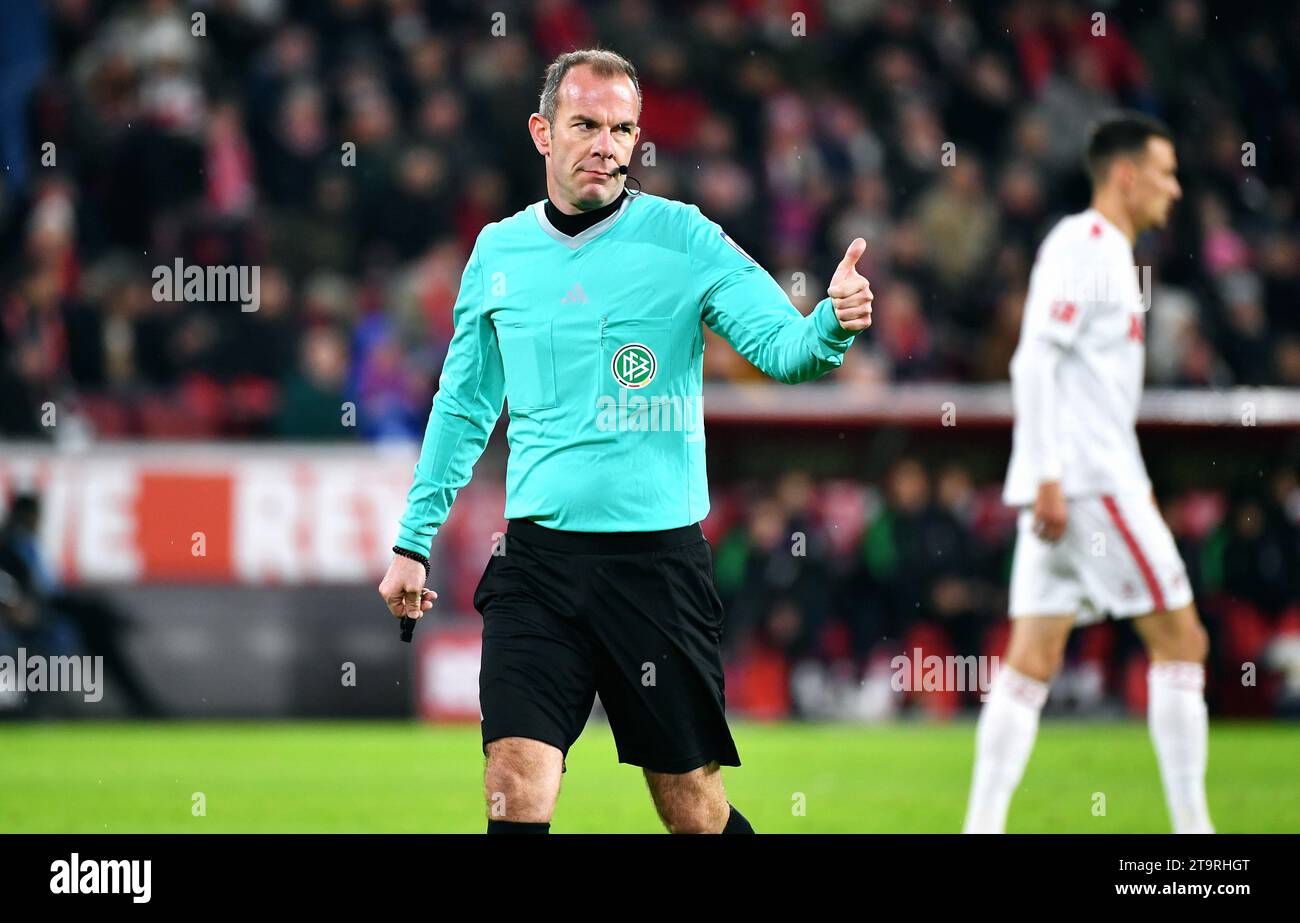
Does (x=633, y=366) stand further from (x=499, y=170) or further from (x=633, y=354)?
(x=499, y=170)

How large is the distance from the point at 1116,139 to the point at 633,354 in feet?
9.99

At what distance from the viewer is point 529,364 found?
4.77 m

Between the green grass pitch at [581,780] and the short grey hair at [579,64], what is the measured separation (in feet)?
11.5

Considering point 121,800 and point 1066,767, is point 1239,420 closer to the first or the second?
point 1066,767

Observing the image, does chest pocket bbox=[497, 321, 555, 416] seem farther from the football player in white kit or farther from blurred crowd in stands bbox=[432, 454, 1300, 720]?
blurred crowd in stands bbox=[432, 454, 1300, 720]

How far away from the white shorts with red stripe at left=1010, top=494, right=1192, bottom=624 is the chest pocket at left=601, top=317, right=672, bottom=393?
7.83 ft

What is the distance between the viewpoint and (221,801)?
27.8 ft

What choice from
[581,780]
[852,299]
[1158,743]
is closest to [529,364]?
[852,299]

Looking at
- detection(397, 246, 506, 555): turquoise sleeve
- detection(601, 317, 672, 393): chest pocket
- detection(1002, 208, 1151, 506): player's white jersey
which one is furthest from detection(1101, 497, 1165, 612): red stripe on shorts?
detection(397, 246, 506, 555): turquoise sleeve

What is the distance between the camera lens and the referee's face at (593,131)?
15.5ft

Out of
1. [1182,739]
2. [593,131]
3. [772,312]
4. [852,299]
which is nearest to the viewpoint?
[852,299]

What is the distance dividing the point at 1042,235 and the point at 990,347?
5.47 feet

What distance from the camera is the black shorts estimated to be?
464cm

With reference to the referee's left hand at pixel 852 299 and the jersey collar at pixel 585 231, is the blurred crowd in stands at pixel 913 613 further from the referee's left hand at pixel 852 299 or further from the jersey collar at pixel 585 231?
the referee's left hand at pixel 852 299
